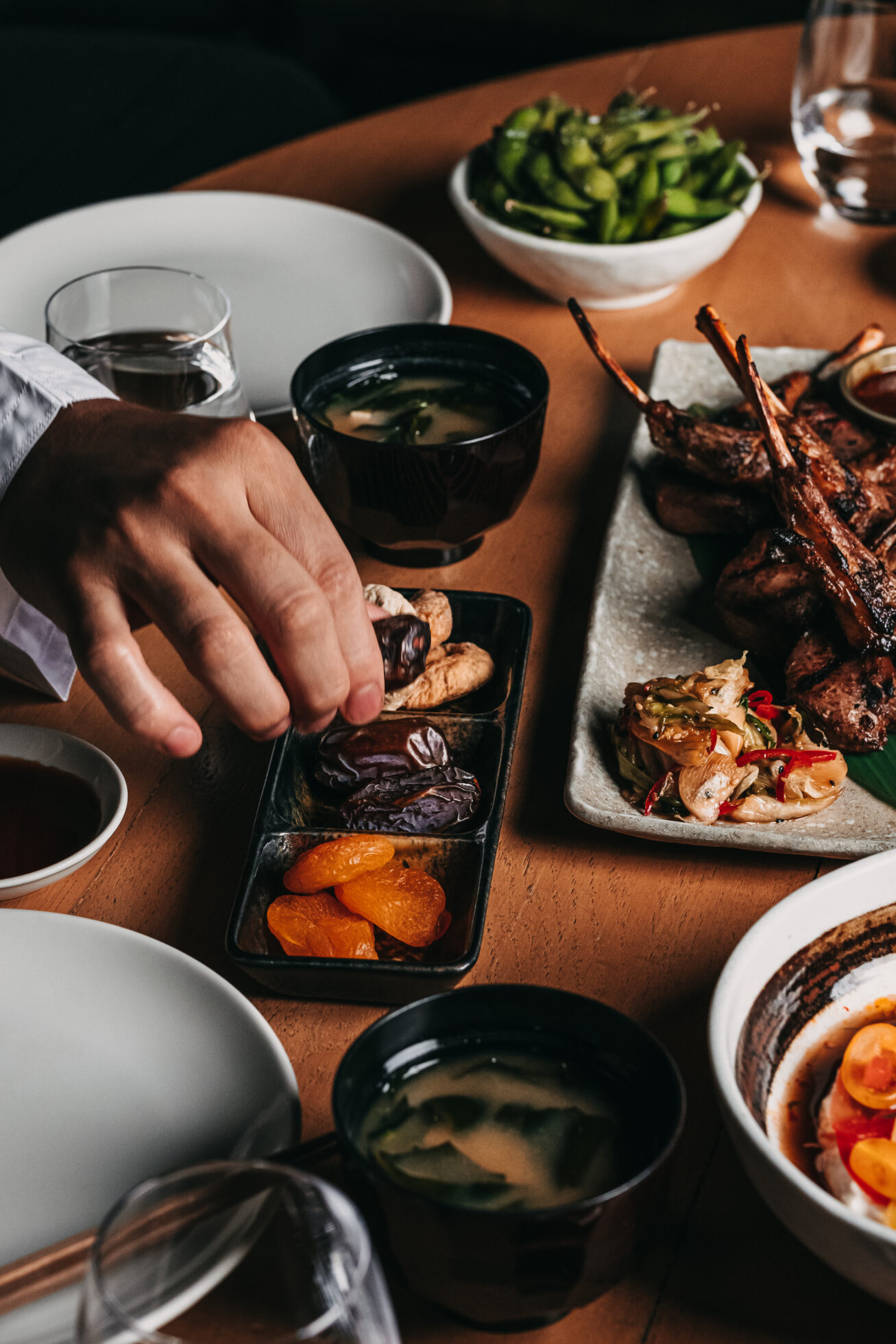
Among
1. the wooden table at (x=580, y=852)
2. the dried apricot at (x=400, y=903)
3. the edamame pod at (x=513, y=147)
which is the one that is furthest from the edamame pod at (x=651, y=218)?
the dried apricot at (x=400, y=903)

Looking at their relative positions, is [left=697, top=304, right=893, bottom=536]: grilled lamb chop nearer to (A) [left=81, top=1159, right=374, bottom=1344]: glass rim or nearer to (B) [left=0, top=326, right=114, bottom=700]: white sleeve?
(B) [left=0, top=326, right=114, bottom=700]: white sleeve

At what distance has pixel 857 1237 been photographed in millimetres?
733

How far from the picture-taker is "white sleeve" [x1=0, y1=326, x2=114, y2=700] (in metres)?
1.26

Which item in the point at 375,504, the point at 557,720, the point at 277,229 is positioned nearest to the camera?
the point at 557,720

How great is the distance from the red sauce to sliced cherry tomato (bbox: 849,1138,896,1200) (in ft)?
3.94

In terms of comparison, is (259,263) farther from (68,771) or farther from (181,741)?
(181,741)

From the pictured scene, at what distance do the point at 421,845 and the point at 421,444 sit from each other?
597mm

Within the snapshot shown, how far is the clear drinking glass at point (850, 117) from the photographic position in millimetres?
2299

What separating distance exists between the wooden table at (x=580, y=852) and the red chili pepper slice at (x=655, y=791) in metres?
0.05

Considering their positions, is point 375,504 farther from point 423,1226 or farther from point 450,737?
point 423,1226

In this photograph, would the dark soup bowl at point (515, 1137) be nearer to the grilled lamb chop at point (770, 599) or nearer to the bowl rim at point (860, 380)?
the grilled lamb chop at point (770, 599)

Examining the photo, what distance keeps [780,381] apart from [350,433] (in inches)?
27.0

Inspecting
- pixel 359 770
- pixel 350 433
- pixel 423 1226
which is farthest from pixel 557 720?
pixel 423 1226

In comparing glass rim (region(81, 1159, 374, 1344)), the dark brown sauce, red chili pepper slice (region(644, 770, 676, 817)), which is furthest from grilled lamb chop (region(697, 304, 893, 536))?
glass rim (region(81, 1159, 374, 1344))
